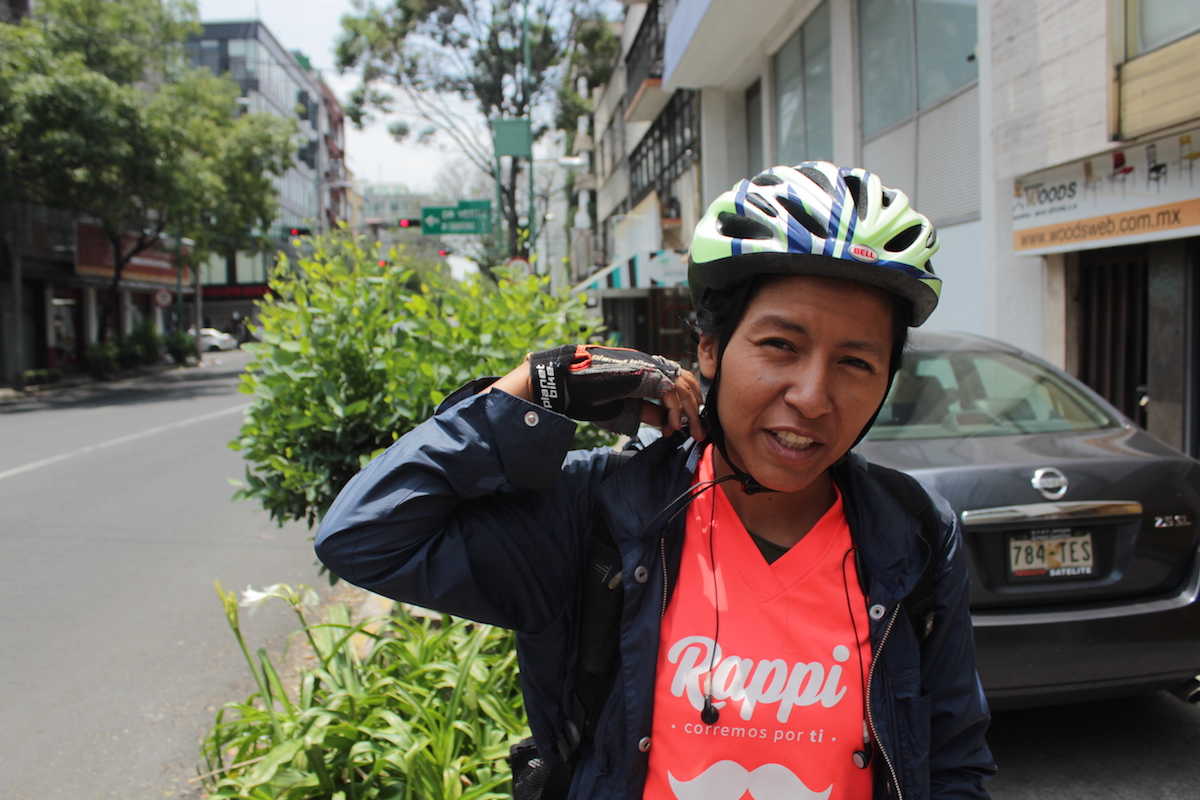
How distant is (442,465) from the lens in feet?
4.77

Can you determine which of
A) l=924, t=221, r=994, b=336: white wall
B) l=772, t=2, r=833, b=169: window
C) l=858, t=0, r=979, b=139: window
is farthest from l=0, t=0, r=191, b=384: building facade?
l=924, t=221, r=994, b=336: white wall

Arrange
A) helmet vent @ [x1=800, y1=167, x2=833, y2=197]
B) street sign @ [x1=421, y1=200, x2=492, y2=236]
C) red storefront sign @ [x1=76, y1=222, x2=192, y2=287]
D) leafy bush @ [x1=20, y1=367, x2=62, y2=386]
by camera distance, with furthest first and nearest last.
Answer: red storefront sign @ [x1=76, y1=222, x2=192, y2=287] < leafy bush @ [x1=20, y1=367, x2=62, y2=386] < street sign @ [x1=421, y1=200, x2=492, y2=236] < helmet vent @ [x1=800, y1=167, x2=833, y2=197]

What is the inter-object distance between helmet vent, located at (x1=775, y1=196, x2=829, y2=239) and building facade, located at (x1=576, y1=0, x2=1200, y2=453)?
6188 millimetres

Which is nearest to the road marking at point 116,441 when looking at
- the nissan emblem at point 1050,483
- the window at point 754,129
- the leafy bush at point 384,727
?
the leafy bush at point 384,727

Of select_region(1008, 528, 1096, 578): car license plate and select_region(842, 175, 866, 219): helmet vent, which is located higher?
select_region(842, 175, 866, 219): helmet vent

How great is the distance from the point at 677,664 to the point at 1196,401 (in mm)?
7083

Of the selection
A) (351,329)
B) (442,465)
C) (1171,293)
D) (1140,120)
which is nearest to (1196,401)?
(1171,293)

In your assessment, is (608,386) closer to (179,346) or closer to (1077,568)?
(1077,568)

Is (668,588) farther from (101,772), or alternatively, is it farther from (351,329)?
(101,772)

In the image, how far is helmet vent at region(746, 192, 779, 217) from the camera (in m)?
1.55

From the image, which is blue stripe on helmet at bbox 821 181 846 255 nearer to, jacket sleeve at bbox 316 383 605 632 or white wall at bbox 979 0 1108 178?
jacket sleeve at bbox 316 383 605 632

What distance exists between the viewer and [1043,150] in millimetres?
8188

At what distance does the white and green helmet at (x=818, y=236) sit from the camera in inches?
59.0

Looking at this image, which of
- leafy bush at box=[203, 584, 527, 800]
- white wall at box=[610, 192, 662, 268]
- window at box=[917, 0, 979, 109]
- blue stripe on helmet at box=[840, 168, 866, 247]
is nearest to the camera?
blue stripe on helmet at box=[840, 168, 866, 247]
